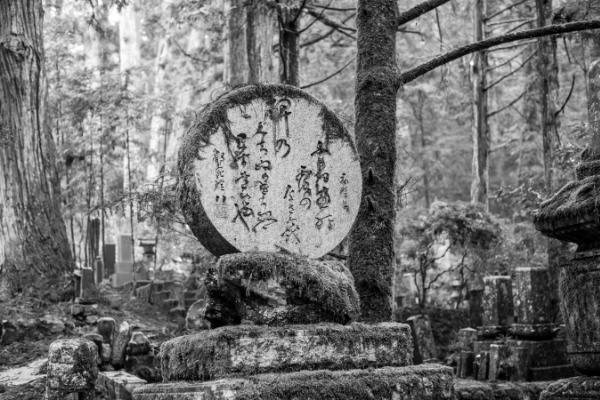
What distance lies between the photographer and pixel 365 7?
28.0 feet

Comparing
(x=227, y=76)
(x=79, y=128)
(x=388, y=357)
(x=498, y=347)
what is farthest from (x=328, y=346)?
(x=79, y=128)

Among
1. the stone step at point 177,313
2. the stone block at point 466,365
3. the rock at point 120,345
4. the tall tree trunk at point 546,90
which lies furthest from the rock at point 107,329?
the tall tree trunk at point 546,90

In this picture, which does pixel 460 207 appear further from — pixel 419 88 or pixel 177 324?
pixel 419 88

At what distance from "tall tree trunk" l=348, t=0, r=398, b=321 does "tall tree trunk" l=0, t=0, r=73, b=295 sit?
645 centimetres

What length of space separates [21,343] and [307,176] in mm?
6350

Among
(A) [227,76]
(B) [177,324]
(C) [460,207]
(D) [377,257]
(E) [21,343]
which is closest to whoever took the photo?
(D) [377,257]

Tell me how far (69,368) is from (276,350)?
2789 millimetres

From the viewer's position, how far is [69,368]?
7.00 meters

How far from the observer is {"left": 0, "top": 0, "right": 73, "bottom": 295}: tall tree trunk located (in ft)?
41.3

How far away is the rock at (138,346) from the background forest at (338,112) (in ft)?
9.61

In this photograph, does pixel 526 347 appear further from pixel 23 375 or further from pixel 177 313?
pixel 23 375

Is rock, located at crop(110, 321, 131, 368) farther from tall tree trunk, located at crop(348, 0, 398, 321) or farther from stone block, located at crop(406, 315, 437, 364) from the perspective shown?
stone block, located at crop(406, 315, 437, 364)

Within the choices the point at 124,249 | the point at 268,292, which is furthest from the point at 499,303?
the point at 124,249

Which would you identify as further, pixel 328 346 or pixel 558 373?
pixel 558 373
